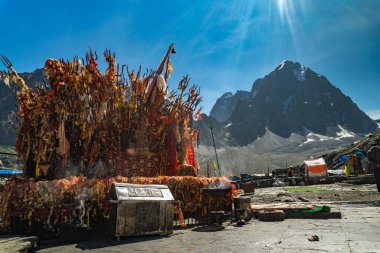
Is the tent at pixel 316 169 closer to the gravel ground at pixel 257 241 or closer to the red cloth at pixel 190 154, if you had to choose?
the red cloth at pixel 190 154

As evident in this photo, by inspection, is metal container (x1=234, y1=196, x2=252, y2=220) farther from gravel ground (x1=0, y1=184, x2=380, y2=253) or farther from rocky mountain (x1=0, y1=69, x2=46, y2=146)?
rocky mountain (x1=0, y1=69, x2=46, y2=146)

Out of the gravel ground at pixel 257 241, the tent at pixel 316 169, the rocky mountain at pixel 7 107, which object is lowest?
the gravel ground at pixel 257 241

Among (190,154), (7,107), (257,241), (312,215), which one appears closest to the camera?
(257,241)

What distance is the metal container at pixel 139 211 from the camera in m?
8.10

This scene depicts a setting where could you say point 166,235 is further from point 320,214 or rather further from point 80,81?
point 80,81

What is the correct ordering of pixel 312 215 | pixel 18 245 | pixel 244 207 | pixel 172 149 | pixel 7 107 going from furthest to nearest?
pixel 7 107 < pixel 172 149 < pixel 244 207 < pixel 312 215 < pixel 18 245

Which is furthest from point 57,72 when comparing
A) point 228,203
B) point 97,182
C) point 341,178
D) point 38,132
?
point 341,178

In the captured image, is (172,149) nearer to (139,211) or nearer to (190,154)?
(190,154)

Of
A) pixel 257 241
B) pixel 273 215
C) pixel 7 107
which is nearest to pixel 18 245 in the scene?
pixel 257 241

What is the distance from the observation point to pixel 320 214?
10617 mm

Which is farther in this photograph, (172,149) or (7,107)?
(7,107)

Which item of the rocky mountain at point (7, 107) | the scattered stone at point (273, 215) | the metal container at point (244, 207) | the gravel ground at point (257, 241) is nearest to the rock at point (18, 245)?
the gravel ground at point (257, 241)

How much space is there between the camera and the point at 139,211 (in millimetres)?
8383

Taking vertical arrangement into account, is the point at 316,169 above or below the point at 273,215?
above
